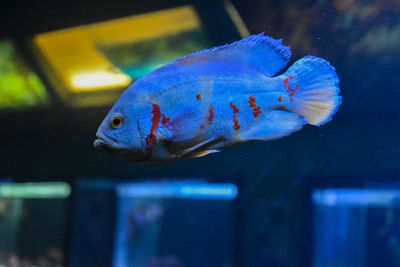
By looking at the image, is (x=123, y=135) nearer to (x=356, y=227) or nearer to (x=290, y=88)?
(x=290, y=88)

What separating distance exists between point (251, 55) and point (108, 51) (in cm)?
165

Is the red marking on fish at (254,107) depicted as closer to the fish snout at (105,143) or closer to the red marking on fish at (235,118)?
the red marking on fish at (235,118)

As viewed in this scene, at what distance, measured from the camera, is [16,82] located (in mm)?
2783

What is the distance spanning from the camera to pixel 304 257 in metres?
1.80

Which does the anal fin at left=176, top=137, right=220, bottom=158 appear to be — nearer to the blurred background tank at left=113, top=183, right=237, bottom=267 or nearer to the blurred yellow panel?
the blurred background tank at left=113, top=183, right=237, bottom=267

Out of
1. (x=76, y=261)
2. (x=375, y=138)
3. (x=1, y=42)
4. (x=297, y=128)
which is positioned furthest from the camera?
(x=1, y=42)

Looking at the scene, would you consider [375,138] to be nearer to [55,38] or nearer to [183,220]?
[183,220]

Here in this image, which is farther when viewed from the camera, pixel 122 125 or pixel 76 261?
pixel 76 261

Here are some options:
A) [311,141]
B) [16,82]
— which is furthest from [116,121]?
[16,82]

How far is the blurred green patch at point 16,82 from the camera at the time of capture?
8.77ft

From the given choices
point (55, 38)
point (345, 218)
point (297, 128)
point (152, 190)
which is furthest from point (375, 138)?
point (55, 38)

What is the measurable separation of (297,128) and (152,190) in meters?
1.37

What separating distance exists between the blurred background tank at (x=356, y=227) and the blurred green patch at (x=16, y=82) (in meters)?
2.11

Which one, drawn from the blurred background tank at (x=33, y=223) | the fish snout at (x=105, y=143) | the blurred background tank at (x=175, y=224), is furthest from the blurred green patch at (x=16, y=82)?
the fish snout at (x=105, y=143)
